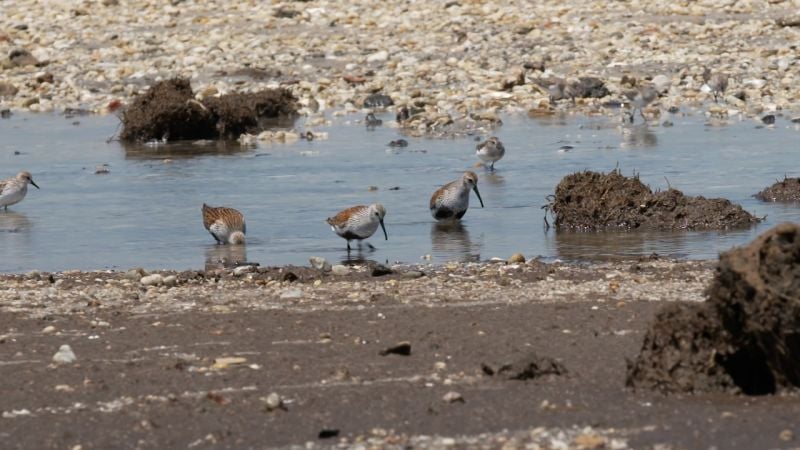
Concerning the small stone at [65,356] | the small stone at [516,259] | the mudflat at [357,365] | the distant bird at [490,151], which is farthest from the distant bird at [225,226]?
the small stone at [65,356]

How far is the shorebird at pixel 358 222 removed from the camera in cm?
1413

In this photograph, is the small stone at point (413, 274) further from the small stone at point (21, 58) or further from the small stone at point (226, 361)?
the small stone at point (21, 58)

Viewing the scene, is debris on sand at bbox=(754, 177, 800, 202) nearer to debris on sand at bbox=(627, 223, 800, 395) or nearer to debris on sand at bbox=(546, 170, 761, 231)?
debris on sand at bbox=(546, 170, 761, 231)

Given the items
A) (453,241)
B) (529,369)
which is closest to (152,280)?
(453,241)

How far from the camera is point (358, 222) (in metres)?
14.1

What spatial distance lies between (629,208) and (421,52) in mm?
14891

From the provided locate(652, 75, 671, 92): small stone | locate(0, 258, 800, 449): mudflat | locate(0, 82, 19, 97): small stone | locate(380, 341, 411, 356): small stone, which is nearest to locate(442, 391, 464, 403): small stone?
locate(0, 258, 800, 449): mudflat

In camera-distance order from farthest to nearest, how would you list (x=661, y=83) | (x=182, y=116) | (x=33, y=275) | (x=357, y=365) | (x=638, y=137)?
(x=661, y=83) → (x=182, y=116) → (x=638, y=137) → (x=33, y=275) → (x=357, y=365)

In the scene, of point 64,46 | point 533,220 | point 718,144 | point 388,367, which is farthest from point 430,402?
point 64,46

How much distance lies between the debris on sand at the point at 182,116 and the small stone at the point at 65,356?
→ 1544 cm

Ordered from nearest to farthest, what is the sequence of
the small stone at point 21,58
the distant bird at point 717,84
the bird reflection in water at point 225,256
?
the bird reflection in water at point 225,256 < the distant bird at point 717,84 < the small stone at point 21,58

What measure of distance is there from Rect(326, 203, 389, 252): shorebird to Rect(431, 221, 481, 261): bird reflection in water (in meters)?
0.57

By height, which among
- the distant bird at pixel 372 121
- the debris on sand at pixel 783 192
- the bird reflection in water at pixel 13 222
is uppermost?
the distant bird at pixel 372 121

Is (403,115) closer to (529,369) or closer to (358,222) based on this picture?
(358,222)
